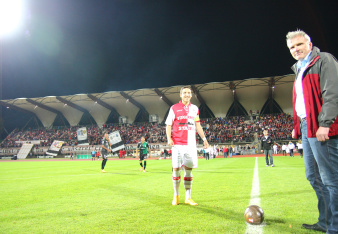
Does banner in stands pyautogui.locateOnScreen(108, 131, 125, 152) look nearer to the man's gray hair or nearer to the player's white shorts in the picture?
the player's white shorts

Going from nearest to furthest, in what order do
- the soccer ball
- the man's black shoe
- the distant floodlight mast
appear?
the man's black shoe → the soccer ball → the distant floodlight mast

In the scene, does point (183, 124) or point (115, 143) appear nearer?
point (183, 124)

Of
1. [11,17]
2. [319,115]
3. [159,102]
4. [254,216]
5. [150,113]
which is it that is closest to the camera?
[319,115]

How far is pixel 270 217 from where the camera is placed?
11.7 ft

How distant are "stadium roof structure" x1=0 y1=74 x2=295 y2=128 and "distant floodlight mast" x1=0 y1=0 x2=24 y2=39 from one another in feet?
69.3

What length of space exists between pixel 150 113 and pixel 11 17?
3406 cm

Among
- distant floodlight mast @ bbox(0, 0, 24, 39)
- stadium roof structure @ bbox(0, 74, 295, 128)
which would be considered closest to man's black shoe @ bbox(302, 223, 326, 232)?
distant floodlight mast @ bbox(0, 0, 24, 39)

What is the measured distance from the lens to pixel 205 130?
47.3m

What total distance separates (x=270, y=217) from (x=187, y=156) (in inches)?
73.4

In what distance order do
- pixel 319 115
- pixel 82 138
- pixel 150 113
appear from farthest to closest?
pixel 150 113 < pixel 82 138 < pixel 319 115

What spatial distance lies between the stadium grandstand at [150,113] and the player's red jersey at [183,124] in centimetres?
3638

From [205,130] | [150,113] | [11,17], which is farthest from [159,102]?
[11,17]

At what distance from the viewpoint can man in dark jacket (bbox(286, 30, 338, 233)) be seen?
99.6 inches

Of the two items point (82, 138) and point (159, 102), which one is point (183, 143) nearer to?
point (82, 138)
